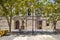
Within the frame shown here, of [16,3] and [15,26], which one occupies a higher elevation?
[16,3]

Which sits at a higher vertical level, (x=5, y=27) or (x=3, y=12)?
(x=3, y=12)

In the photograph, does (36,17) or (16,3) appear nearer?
(16,3)

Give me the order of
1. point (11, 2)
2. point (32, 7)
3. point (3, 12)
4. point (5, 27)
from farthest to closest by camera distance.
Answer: point (5, 27) → point (32, 7) → point (3, 12) → point (11, 2)

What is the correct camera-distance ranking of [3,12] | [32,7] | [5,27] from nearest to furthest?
[3,12] < [32,7] < [5,27]

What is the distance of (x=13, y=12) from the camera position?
1383 inches

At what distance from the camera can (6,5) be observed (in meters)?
32.7

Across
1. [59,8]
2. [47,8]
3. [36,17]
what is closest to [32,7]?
[47,8]

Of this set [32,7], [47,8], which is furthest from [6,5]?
→ [47,8]

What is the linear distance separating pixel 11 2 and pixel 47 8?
8596mm

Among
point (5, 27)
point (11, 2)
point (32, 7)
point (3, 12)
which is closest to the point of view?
point (11, 2)

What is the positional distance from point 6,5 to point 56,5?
9450 mm

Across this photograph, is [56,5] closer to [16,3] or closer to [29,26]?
[16,3]

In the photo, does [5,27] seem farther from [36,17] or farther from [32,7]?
[32,7]

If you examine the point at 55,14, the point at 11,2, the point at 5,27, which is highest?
the point at 11,2
